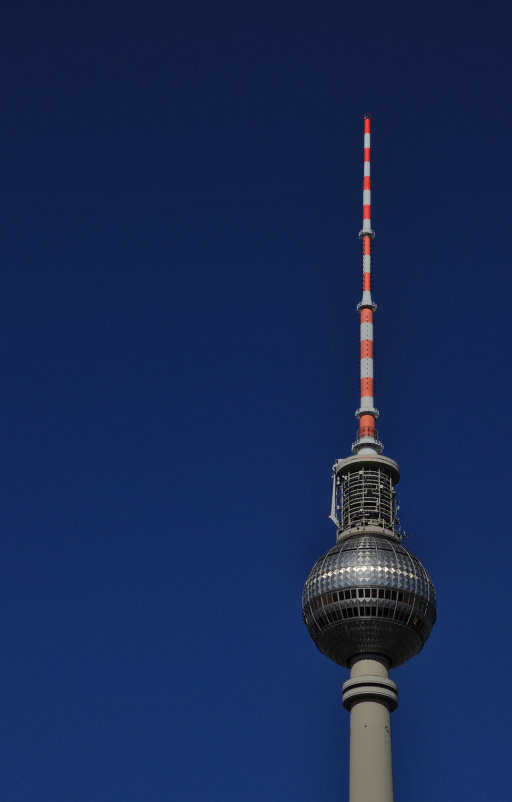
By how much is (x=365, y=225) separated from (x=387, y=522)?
35.3m

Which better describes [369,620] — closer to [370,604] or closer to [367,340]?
[370,604]

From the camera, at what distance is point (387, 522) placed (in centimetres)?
11344

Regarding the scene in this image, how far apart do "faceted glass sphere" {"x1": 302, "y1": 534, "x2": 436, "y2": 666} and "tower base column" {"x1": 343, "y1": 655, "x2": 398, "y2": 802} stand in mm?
2228

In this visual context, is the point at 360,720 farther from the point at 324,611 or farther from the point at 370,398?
the point at 370,398

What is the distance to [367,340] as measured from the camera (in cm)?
12488

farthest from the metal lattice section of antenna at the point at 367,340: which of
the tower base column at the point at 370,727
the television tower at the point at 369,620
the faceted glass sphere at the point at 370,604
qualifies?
the tower base column at the point at 370,727

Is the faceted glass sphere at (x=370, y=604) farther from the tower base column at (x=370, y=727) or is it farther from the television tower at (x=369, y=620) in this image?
the tower base column at (x=370, y=727)

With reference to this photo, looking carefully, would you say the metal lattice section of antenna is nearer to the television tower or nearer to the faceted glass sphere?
the television tower

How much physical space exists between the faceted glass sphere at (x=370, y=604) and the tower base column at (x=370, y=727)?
2228 millimetres

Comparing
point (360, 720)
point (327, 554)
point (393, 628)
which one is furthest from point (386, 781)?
point (327, 554)

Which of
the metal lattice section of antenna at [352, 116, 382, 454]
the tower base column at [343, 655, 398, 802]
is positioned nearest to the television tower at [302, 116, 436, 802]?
the tower base column at [343, 655, 398, 802]

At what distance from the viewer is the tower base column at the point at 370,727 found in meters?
97.7

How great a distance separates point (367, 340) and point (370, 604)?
31.9 meters

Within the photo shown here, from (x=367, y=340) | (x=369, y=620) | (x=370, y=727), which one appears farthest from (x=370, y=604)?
(x=367, y=340)
